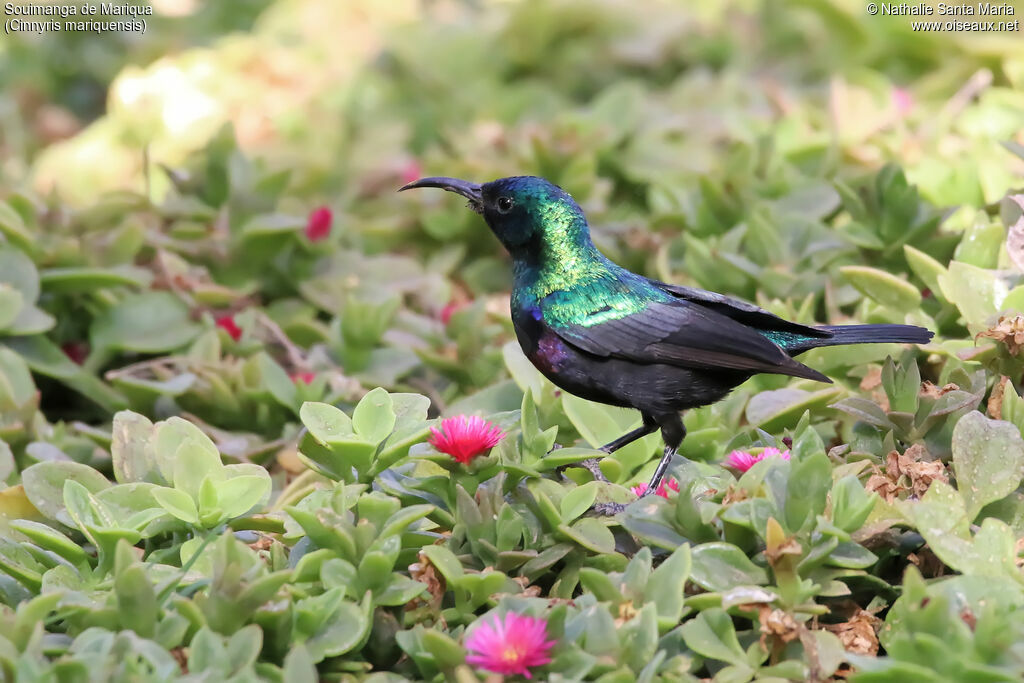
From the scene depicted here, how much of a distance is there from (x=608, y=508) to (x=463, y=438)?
42 centimetres

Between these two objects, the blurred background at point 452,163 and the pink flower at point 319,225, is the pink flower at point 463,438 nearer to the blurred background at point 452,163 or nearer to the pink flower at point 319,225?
the blurred background at point 452,163

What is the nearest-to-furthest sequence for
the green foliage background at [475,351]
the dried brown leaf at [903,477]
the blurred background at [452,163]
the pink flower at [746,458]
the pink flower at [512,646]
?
1. the pink flower at [512,646]
2. the green foliage background at [475,351]
3. the dried brown leaf at [903,477]
4. the pink flower at [746,458]
5. the blurred background at [452,163]

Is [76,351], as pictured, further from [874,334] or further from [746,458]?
[874,334]

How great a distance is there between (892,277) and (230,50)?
4.25 metres

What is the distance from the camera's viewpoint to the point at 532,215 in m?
3.20

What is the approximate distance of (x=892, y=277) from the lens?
3.42 m

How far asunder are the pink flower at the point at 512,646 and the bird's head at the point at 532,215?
125cm

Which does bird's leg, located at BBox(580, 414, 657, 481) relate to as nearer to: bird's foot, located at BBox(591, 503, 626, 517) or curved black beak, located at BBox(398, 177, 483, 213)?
bird's foot, located at BBox(591, 503, 626, 517)

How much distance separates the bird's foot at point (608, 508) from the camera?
2.74 meters

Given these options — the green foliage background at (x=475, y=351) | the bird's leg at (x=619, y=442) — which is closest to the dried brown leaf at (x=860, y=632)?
the green foliage background at (x=475, y=351)

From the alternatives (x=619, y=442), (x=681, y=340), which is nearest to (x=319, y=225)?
(x=619, y=442)

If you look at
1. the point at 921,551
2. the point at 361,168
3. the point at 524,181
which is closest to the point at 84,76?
the point at 361,168

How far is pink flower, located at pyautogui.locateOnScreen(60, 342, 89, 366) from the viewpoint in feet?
13.5

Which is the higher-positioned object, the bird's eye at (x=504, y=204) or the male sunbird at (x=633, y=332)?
the bird's eye at (x=504, y=204)
